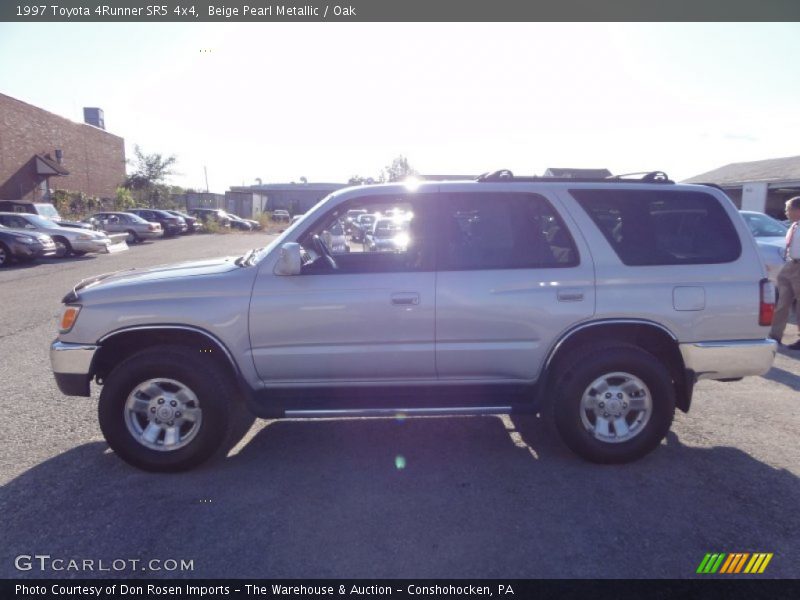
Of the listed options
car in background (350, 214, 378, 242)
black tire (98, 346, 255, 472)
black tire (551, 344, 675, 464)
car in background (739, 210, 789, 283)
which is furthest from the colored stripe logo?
car in background (350, 214, 378, 242)

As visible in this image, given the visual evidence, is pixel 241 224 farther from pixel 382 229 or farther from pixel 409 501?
pixel 409 501

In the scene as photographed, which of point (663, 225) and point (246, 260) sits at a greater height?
point (663, 225)

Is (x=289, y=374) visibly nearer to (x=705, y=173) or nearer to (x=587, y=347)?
(x=587, y=347)

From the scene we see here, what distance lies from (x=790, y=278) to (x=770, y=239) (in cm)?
316

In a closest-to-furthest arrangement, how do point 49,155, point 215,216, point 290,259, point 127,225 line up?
1. point 290,259
2. point 127,225
3. point 49,155
4. point 215,216

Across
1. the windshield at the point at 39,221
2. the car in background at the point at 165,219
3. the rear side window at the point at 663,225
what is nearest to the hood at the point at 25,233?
the windshield at the point at 39,221

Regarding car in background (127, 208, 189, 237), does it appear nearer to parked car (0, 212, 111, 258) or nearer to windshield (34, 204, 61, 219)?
windshield (34, 204, 61, 219)

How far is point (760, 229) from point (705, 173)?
31.3 meters

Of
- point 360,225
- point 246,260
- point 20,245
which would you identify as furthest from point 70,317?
point 360,225

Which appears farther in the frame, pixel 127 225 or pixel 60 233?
pixel 127 225

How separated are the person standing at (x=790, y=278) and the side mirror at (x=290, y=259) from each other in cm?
616

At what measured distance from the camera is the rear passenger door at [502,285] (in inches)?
147

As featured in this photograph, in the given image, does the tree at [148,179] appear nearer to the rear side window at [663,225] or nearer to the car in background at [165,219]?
the car in background at [165,219]

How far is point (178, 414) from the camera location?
3.75 meters
